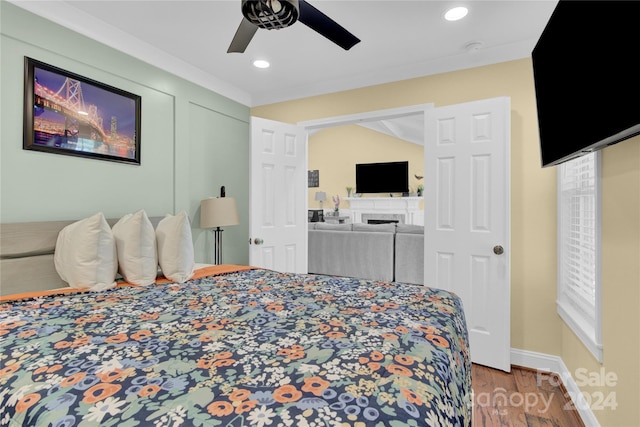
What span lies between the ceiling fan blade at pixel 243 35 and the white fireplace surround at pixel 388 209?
6594 millimetres

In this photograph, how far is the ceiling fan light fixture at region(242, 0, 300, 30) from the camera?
1.45m

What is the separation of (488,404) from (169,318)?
2.05 meters

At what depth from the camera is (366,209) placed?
8.47 meters

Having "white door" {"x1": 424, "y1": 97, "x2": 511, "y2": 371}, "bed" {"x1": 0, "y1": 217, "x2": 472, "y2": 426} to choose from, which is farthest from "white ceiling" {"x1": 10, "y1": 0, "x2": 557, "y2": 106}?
"bed" {"x1": 0, "y1": 217, "x2": 472, "y2": 426}

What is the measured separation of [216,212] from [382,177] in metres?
5.99

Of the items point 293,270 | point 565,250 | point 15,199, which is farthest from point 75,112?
point 565,250

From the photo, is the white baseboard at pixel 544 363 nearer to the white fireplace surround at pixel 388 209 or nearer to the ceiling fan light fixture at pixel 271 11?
the ceiling fan light fixture at pixel 271 11

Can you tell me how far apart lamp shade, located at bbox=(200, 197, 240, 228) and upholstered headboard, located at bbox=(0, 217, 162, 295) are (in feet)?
3.81

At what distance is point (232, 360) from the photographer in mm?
904

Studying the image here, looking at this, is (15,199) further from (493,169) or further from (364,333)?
(493,169)

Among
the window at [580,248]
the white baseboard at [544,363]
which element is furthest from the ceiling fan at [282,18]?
the white baseboard at [544,363]

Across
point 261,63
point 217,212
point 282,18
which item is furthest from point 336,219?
point 282,18

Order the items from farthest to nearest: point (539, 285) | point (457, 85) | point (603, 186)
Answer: point (457, 85), point (539, 285), point (603, 186)

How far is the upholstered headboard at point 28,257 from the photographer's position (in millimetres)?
1840
